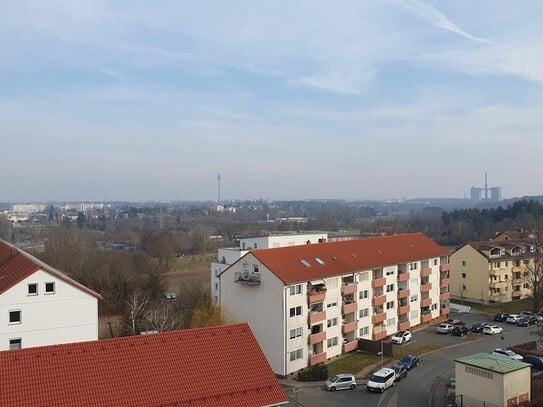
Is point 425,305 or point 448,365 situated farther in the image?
point 425,305

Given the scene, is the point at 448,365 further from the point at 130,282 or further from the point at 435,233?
the point at 435,233

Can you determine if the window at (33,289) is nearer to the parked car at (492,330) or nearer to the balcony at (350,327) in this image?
the balcony at (350,327)

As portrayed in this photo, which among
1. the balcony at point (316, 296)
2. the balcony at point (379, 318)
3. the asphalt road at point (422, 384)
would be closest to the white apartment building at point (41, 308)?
the asphalt road at point (422, 384)

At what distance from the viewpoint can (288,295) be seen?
100ft

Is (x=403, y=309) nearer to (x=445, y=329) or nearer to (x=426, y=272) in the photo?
(x=445, y=329)

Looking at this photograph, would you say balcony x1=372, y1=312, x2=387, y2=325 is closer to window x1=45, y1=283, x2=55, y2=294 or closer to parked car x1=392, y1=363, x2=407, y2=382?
parked car x1=392, y1=363, x2=407, y2=382

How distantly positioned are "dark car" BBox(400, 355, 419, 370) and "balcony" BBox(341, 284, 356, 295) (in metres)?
5.22

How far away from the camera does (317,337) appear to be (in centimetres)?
3203

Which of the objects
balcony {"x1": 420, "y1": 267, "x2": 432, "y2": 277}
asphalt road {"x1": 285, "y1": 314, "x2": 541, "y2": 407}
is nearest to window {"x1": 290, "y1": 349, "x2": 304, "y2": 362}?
asphalt road {"x1": 285, "y1": 314, "x2": 541, "y2": 407}

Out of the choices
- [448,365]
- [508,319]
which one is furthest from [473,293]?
[448,365]

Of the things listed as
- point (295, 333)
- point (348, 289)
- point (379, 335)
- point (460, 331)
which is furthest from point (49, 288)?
point (460, 331)

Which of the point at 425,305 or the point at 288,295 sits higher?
the point at 288,295

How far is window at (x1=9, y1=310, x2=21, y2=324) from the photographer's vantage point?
967 inches

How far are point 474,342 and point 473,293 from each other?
Answer: 16041mm
